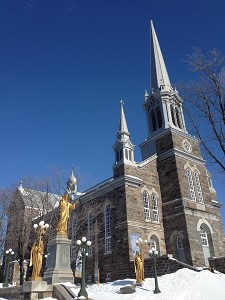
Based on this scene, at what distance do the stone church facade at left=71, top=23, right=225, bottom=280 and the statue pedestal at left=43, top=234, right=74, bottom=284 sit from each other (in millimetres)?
9092

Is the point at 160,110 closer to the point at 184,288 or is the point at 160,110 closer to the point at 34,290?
the point at 184,288

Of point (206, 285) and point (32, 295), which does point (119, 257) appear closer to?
point (206, 285)

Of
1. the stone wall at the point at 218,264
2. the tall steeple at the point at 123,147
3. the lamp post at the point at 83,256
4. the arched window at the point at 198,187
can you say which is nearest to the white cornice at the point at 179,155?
the arched window at the point at 198,187

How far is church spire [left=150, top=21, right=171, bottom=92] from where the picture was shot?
118ft

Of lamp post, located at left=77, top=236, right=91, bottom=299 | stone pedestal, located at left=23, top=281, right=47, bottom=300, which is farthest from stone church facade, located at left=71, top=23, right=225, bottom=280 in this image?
stone pedestal, located at left=23, top=281, right=47, bottom=300

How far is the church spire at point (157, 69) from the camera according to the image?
118 ft

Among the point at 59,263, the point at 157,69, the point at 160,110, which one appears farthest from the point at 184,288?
the point at 157,69

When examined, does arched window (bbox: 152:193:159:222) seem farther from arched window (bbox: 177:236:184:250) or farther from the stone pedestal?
the stone pedestal

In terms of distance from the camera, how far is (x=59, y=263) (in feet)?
49.3

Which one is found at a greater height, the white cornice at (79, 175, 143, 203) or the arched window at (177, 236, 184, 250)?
the white cornice at (79, 175, 143, 203)

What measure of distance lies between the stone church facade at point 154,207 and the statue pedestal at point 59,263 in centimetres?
909

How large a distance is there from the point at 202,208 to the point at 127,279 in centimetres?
1037

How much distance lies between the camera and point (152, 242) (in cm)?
2580

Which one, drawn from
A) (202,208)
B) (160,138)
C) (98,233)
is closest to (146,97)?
(160,138)
